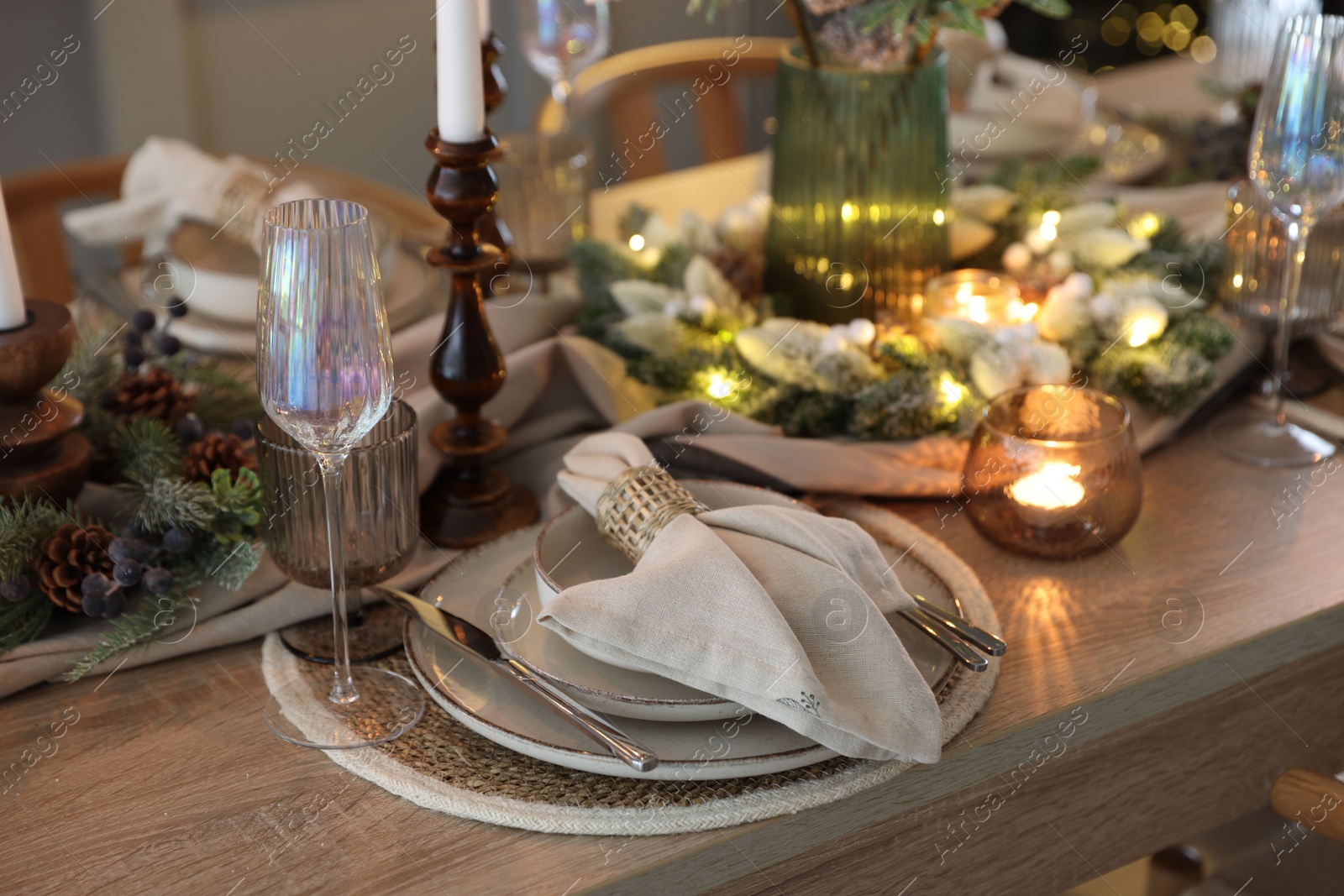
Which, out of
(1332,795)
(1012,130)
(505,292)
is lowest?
(1332,795)

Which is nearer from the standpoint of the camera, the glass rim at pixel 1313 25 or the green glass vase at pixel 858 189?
the glass rim at pixel 1313 25

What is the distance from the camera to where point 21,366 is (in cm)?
76

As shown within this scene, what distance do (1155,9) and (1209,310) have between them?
2.53m

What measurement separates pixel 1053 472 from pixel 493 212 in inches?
→ 22.4

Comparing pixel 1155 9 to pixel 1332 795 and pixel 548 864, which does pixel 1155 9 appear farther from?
pixel 548 864

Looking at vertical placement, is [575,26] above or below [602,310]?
above

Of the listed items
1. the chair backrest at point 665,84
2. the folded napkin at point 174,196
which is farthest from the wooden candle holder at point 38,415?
the chair backrest at point 665,84

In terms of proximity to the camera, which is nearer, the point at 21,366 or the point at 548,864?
the point at 548,864

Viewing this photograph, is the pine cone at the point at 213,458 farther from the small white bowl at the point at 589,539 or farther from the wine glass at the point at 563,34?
the wine glass at the point at 563,34

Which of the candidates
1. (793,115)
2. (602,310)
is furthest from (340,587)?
(793,115)

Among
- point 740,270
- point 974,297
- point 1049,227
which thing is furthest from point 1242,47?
point 740,270

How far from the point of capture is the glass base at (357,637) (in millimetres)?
771

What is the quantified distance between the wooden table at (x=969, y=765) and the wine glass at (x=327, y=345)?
7cm

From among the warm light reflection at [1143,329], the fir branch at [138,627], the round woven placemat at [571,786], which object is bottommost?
the round woven placemat at [571,786]
